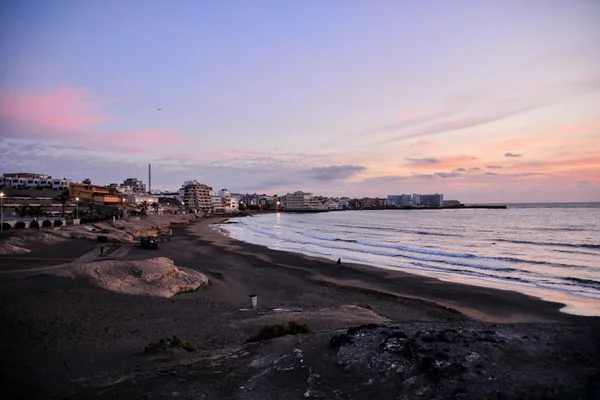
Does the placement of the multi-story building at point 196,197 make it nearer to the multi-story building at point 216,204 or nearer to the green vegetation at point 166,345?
the multi-story building at point 216,204

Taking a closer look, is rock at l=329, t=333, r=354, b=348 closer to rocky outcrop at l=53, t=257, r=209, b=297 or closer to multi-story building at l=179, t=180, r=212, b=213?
rocky outcrop at l=53, t=257, r=209, b=297

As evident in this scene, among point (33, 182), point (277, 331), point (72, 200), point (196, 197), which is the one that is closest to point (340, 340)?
point (277, 331)

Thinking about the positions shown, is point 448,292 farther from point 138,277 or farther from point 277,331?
point 138,277

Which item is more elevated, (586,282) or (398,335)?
(398,335)

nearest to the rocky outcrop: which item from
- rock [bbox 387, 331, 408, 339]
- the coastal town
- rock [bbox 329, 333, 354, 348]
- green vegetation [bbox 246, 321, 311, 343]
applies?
green vegetation [bbox 246, 321, 311, 343]

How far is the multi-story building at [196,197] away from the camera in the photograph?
168m

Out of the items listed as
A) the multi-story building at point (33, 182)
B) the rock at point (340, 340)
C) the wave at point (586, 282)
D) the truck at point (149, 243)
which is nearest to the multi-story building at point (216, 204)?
the multi-story building at point (33, 182)

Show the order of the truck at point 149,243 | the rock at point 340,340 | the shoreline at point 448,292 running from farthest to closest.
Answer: the truck at point 149,243 < the shoreline at point 448,292 < the rock at point 340,340

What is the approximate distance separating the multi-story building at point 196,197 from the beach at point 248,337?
150656 mm

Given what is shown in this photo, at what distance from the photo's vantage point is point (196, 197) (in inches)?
6644

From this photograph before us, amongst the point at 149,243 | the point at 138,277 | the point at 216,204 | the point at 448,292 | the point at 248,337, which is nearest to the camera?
the point at 248,337

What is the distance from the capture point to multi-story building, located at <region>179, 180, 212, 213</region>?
552 feet

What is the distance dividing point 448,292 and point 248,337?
14.2 m

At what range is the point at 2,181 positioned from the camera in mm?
96875
